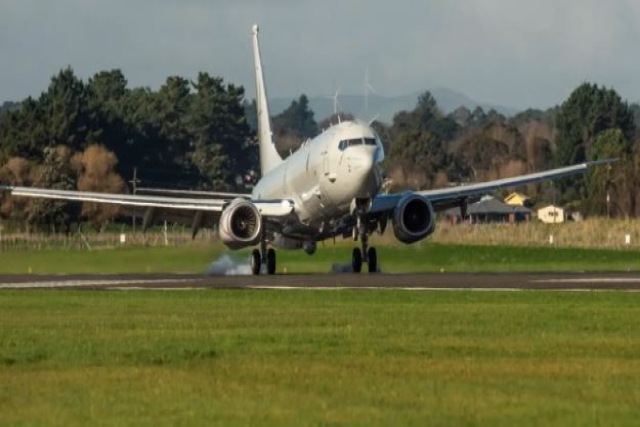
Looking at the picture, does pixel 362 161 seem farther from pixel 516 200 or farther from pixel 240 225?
pixel 516 200

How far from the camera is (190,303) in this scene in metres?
38.0

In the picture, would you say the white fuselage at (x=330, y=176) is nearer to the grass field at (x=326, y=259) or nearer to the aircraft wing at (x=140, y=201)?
the aircraft wing at (x=140, y=201)

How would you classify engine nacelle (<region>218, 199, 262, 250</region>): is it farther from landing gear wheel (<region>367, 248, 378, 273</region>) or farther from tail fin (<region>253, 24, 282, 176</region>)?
tail fin (<region>253, 24, 282, 176</region>)

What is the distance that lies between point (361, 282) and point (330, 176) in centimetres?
721

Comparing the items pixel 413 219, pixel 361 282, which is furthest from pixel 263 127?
pixel 361 282

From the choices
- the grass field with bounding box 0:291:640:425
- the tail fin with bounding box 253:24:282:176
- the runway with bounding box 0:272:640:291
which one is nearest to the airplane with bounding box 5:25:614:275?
the runway with bounding box 0:272:640:291

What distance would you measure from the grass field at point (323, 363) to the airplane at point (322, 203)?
56.0ft

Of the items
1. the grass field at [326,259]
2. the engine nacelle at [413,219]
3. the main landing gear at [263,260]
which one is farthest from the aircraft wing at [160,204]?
the engine nacelle at [413,219]

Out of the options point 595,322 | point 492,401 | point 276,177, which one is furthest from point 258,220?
point 492,401

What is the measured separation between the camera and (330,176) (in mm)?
54938

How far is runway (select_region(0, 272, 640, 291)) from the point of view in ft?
A: 147

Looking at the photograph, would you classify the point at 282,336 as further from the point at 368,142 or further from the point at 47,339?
the point at 368,142

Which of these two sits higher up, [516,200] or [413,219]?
[516,200]

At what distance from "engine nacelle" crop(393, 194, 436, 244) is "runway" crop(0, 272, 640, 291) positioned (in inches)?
118
